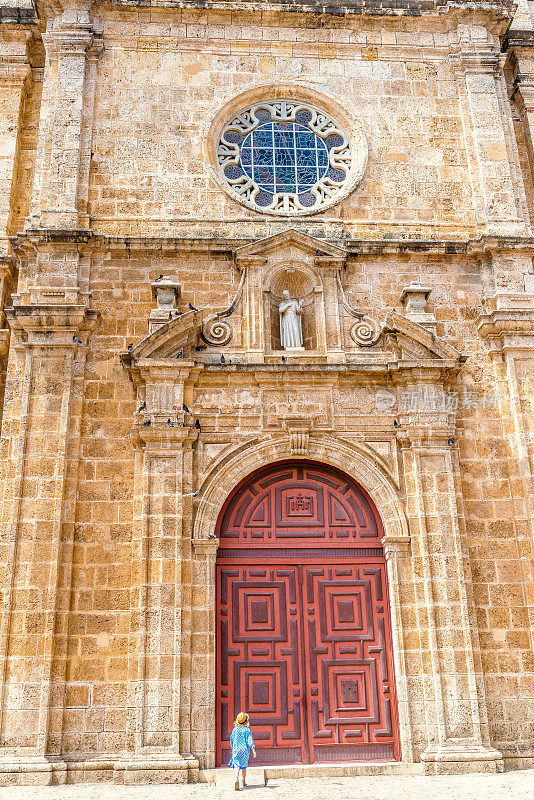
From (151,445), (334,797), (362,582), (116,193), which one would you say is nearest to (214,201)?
(116,193)

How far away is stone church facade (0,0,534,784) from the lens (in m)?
8.47

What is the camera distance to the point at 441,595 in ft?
28.7

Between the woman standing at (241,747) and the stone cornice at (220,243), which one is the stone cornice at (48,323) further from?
the woman standing at (241,747)

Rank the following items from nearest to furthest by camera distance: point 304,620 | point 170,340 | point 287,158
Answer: point 304,620 < point 170,340 < point 287,158

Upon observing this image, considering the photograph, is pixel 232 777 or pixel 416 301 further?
pixel 416 301

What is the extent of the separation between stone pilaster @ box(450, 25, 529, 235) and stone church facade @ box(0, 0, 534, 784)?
43mm

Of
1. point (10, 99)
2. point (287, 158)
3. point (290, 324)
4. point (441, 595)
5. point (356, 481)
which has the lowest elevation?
point (441, 595)

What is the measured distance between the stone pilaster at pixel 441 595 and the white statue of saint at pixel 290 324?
1.39 m

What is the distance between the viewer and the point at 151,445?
9.09 meters

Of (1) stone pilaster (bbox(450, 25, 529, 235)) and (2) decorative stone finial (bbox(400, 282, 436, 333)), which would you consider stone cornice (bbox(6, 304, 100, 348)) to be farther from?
(1) stone pilaster (bbox(450, 25, 529, 235))

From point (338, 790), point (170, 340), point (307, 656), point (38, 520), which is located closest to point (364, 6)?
point (170, 340)

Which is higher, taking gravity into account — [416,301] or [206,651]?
[416,301]

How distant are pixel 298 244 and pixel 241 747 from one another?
18.5ft

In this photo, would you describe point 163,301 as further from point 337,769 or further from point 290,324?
point 337,769
